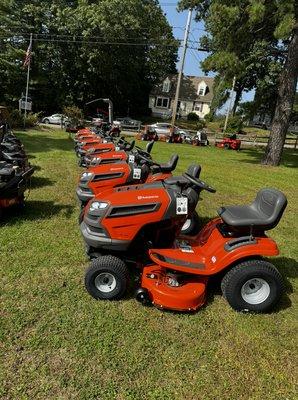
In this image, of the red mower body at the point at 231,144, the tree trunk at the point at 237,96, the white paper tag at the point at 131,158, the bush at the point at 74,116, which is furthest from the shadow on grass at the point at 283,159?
the tree trunk at the point at 237,96

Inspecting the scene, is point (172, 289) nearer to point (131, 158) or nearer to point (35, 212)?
point (35, 212)

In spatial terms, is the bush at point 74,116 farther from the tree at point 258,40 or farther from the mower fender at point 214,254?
the mower fender at point 214,254

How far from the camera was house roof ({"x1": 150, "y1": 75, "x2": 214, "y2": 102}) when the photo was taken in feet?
176

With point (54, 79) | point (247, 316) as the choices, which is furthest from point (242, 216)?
point (54, 79)

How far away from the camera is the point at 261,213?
4.12 meters

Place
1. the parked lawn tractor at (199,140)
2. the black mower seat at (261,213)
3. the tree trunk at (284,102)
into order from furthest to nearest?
the parked lawn tractor at (199,140)
the tree trunk at (284,102)
the black mower seat at (261,213)

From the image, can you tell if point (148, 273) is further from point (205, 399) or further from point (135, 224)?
point (205, 399)

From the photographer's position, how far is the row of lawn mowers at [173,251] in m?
3.81

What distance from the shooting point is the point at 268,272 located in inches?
149

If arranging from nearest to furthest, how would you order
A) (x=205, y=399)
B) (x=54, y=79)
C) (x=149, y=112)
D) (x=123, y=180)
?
(x=205, y=399)
(x=123, y=180)
(x=54, y=79)
(x=149, y=112)

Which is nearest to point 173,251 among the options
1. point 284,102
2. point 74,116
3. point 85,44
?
point 284,102

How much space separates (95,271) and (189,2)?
15.4 meters

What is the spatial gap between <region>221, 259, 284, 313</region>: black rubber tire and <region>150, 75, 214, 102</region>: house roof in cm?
A: 5157

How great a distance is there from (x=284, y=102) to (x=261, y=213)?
11.3 metres
